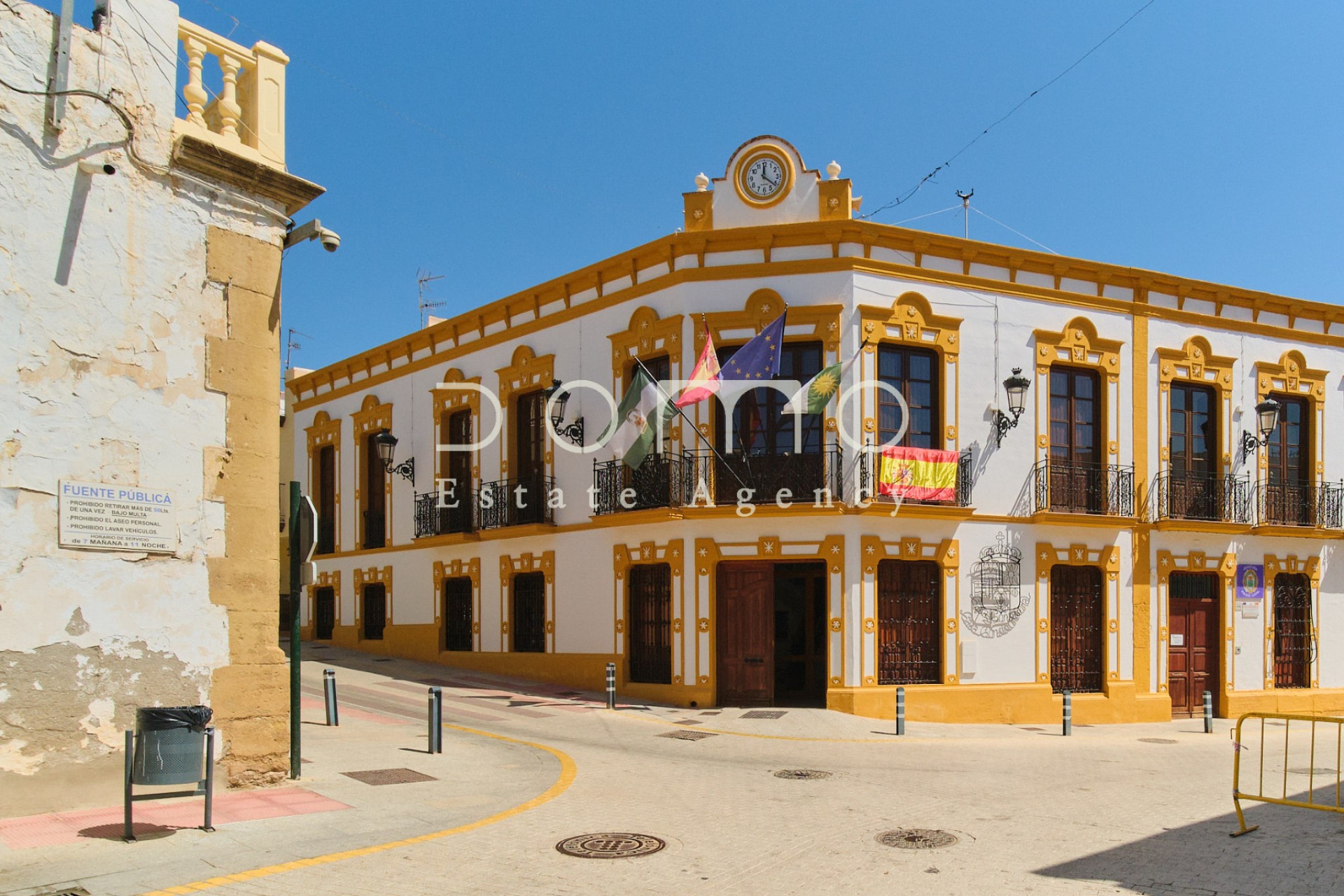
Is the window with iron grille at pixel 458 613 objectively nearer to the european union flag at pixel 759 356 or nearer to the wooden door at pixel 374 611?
the wooden door at pixel 374 611

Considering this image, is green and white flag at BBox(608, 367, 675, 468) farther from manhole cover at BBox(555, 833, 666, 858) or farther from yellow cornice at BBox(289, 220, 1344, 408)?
manhole cover at BBox(555, 833, 666, 858)

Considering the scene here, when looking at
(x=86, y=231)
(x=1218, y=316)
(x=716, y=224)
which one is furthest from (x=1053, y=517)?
(x=86, y=231)

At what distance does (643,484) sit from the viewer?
19297 mm

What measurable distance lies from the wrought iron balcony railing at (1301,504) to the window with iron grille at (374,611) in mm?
20312

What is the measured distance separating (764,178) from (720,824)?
12.8m

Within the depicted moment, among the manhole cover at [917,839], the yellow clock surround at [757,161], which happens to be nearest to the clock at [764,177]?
the yellow clock surround at [757,161]

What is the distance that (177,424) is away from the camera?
376 inches

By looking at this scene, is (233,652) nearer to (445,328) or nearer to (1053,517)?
(1053,517)

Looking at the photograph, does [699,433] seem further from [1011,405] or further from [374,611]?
[374,611]

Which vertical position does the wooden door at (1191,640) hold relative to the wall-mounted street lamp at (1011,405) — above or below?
below

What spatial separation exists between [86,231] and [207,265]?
Answer: 1.08 meters

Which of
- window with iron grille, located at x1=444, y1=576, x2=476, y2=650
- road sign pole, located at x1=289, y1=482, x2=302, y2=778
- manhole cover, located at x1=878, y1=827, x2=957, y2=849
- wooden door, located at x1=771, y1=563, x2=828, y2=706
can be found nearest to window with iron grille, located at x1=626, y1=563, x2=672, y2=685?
wooden door, located at x1=771, y1=563, x2=828, y2=706

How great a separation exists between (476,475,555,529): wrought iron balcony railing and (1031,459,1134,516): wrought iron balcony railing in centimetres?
951

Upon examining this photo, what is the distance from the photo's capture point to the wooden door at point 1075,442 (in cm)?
1981
